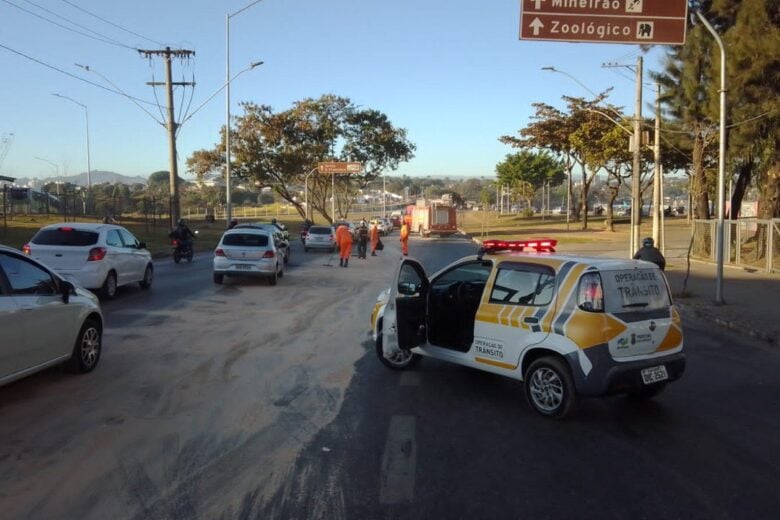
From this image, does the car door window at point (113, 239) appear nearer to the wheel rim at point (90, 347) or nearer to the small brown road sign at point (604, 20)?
the wheel rim at point (90, 347)

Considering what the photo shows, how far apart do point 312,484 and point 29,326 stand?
11.7 ft

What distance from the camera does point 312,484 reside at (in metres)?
4.91

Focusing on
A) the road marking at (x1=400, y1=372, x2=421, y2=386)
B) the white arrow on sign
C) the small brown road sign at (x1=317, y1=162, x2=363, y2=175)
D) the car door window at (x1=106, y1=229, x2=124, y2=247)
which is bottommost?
the road marking at (x1=400, y1=372, x2=421, y2=386)

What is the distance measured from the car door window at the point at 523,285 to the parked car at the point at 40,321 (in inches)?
175

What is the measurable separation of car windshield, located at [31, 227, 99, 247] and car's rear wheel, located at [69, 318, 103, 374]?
6.73m

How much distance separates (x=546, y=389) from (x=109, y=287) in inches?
433

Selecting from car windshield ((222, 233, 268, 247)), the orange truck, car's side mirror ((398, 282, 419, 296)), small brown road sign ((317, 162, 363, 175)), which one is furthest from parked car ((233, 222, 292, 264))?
the orange truck

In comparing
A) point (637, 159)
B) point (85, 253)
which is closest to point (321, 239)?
point (637, 159)

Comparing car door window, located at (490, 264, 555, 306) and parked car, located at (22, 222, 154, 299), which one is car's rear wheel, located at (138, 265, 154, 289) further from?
car door window, located at (490, 264, 555, 306)

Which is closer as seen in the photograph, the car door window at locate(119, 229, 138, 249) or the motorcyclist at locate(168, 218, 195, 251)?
the car door window at locate(119, 229, 138, 249)

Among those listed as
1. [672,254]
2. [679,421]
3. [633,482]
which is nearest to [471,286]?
[679,421]

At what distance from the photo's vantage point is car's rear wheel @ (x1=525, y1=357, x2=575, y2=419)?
6.38m

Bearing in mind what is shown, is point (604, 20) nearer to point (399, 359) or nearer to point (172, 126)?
point (399, 359)

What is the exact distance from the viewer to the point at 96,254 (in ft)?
47.2
